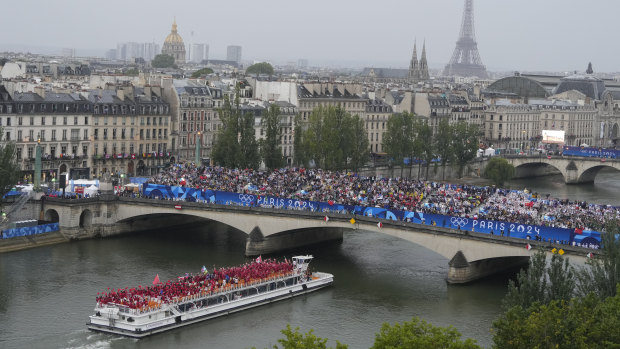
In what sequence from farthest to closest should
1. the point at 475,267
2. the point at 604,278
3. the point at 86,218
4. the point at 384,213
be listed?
the point at 86,218 < the point at 384,213 < the point at 475,267 < the point at 604,278

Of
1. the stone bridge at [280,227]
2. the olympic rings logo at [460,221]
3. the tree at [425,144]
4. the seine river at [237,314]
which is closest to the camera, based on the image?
the seine river at [237,314]

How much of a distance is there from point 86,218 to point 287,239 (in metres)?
13.5

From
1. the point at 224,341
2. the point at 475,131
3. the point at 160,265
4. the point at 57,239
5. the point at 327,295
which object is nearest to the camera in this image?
the point at 224,341

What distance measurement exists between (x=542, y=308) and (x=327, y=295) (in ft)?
65.7

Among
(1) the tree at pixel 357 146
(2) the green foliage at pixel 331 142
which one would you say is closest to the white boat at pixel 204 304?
(2) the green foliage at pixel 331 142

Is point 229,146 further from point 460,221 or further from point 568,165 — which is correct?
point 568,165

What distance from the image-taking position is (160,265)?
2511 inches

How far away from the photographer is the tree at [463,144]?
112 metres

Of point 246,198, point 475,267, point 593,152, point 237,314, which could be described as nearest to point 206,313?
point 237,314

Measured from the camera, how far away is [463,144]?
11388cm

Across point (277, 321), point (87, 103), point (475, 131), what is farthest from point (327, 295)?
point (475, 131)

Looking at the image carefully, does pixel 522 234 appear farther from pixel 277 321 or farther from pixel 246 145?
pixel 246 145

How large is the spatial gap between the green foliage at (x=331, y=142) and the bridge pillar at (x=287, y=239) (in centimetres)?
2102

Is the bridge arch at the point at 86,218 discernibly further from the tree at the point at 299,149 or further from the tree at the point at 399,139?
the tree at the point at 399,139
